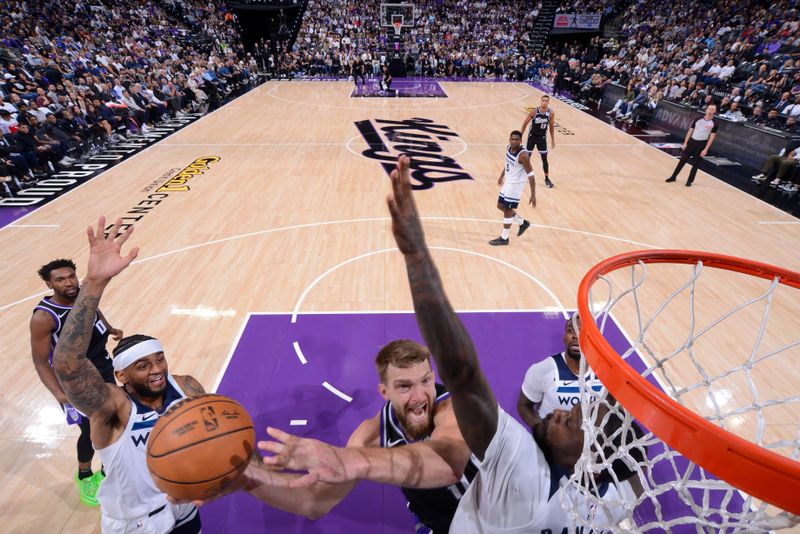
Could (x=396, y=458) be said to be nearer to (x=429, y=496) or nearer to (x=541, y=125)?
(x=429, y=496)

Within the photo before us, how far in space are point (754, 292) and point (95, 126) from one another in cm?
1380

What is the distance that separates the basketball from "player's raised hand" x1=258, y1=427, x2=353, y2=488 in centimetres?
73

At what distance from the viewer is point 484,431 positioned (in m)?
1.27

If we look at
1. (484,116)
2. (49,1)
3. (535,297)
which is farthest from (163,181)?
(49,1)

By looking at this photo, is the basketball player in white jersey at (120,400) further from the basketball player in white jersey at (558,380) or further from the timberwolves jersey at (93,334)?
the basketball player in white jersey at (558,380)

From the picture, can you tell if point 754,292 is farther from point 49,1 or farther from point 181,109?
point 49,1

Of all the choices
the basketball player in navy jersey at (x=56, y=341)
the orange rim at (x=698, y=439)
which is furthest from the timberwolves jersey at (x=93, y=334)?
the orange rim at (x=698, y=439)

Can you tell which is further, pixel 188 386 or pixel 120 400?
pixel 188 386

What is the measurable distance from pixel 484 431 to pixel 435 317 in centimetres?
36

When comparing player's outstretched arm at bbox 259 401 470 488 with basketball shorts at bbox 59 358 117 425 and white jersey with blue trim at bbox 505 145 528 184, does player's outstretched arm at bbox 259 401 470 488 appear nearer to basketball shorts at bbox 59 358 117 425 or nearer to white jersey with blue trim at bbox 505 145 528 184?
basketball shorts at bbox 59 358 117 425

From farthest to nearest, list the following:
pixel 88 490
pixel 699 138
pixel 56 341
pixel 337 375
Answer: pixel 699 138 < pixel 337 375 < pixel 88 490 < pixel 56 341

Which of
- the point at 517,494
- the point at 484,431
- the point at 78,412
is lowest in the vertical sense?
the point at 78,412

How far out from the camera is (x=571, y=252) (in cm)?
691

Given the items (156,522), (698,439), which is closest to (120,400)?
(156,522)
